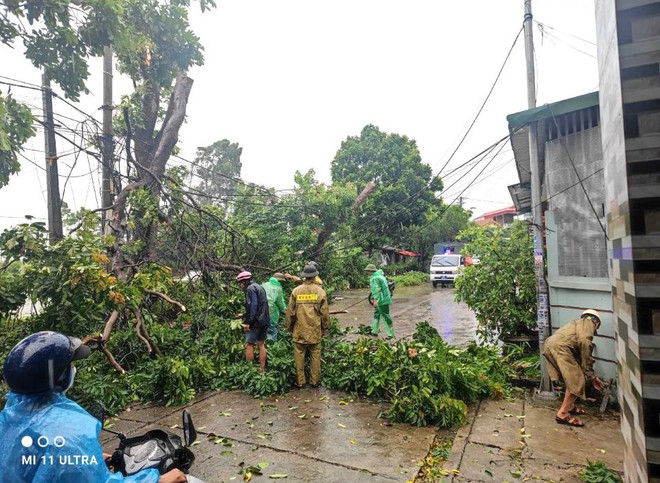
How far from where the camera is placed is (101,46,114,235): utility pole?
7918 millimetres

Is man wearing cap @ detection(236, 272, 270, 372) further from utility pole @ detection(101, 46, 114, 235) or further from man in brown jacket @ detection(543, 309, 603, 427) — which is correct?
man in brown jacket @ detection(543, 309, 603, 427)

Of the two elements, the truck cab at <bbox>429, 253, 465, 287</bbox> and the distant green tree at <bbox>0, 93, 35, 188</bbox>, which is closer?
the distant green tree at <bbox>0, 93, 35, 188</bbox>

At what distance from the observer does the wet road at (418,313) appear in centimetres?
1063

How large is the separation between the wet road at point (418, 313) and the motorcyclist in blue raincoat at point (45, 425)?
8.52 metres

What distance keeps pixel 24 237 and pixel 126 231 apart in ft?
10.7

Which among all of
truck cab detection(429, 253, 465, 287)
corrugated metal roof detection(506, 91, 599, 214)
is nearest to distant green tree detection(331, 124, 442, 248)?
truck cab detection(429, 253, 465, 287)

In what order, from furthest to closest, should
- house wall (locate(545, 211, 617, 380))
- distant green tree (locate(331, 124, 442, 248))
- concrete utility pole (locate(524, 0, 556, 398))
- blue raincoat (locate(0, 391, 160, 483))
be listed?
distant green tree (locate(331, 124, 442, 248)) < concrete utility pole (locate(524, 0, 556, 398)) < house wall (locate(545, 211, 617, 380)) < blue raincoat (locate(0, 391, 160, 483))

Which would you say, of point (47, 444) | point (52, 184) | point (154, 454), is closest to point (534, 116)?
point (154, 454)

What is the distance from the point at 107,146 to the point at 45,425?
25.0 feet

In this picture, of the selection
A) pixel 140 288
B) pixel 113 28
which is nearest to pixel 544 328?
pixel 140 288

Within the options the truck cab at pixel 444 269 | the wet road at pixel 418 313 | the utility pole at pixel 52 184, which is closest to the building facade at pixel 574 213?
the wet road at pixel 418 313

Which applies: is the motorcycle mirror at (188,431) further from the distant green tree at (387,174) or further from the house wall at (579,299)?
the distant green tree at (387,174)

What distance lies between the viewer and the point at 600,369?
568 centimetres

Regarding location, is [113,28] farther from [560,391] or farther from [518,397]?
[560,391]
